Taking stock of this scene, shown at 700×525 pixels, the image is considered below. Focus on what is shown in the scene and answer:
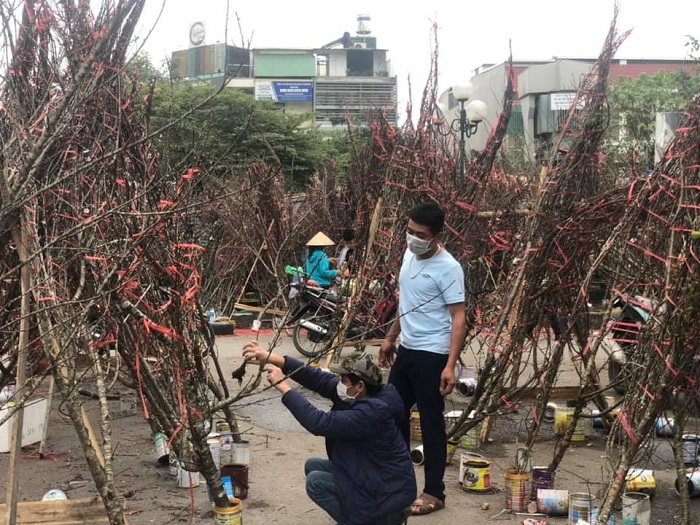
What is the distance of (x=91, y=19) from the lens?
13.9 feet

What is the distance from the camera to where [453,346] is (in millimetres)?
4793

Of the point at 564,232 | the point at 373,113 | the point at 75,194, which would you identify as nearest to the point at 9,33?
the point at 75,194

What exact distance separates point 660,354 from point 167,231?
96.2 inches

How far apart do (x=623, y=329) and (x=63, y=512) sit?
3866mm

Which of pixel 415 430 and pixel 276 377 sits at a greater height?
pixel 276 377

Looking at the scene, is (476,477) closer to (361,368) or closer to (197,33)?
(361,368)

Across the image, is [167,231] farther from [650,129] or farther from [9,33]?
[650,129]

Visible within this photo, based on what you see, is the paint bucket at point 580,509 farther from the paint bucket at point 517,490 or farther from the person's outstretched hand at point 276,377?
the person's outstretched hand at point 276,377

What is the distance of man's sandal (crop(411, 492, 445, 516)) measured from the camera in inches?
186

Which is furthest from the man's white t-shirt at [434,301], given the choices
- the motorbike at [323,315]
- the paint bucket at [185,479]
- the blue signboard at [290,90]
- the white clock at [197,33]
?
the blue signboard at [290,90]

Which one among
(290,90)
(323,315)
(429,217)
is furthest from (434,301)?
(290,90)

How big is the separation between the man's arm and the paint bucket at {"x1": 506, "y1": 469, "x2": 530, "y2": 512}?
635 millimetres

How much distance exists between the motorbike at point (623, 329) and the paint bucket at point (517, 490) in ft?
2.57

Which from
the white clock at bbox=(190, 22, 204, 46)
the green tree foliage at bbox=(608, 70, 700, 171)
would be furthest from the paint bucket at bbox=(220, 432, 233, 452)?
the white clock at bbox=(190, 22, 204, 46)
